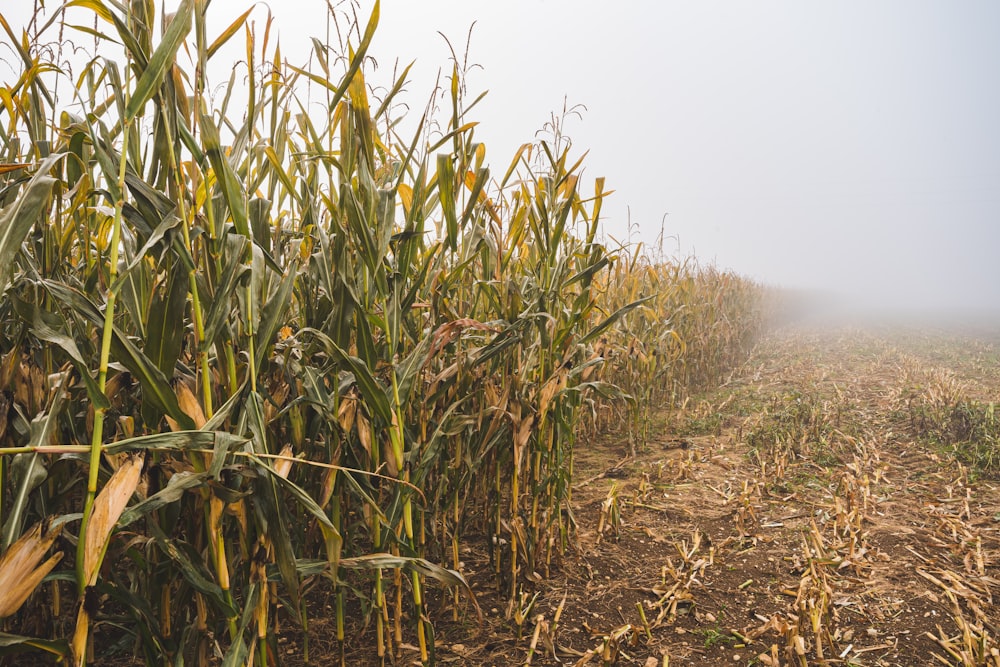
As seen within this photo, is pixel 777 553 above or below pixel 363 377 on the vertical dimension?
below

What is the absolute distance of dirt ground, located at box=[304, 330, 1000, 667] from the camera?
6.64 ft

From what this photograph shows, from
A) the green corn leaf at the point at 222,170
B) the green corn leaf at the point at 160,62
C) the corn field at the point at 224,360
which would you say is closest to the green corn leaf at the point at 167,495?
the corn field at the point at 224,360

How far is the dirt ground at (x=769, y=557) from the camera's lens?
2023mm

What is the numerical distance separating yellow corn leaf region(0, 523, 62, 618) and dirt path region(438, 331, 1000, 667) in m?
1.35

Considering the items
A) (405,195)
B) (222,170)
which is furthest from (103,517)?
(405,195)

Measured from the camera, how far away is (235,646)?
4.05ft

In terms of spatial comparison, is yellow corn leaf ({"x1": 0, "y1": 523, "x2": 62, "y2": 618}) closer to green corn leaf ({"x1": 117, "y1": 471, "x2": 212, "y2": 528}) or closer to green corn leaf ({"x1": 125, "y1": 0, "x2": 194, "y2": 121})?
green corn leaf ({"x1": 117, "y1": 471, "x2": 212, "y2": 528})

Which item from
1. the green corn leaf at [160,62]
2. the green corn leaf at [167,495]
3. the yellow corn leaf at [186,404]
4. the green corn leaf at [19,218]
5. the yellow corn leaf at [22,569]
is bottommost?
the yellow corn leaf at [22,569]

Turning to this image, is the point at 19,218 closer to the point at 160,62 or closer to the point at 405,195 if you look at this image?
the point at 160,62

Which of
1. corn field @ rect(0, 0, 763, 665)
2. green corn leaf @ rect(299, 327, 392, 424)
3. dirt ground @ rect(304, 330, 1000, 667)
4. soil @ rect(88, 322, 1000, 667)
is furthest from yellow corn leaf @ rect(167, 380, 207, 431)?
dirt ground @ rect(304, 330, 1000, 667)

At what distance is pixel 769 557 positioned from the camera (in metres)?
2.72

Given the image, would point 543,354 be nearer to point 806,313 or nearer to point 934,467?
point 934,467

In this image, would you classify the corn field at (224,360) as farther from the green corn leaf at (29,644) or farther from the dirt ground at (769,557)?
the dirt ground at (769,557)

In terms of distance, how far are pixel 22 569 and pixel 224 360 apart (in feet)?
1.79
